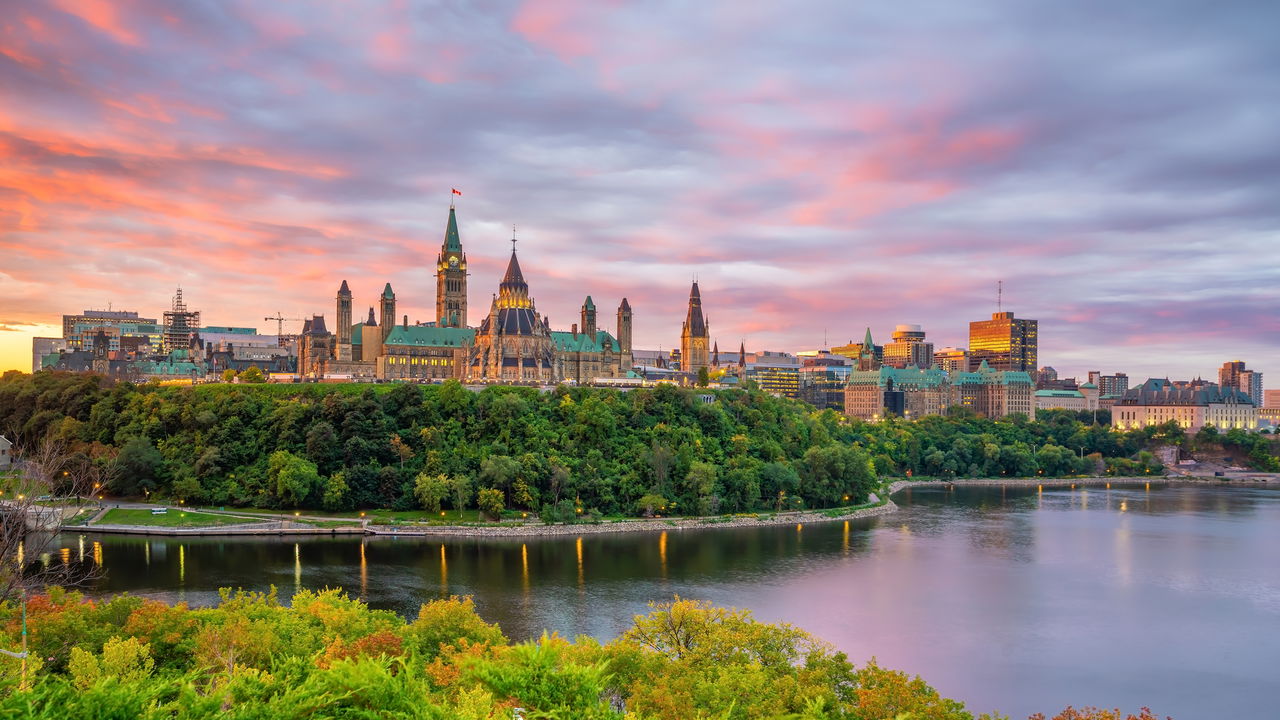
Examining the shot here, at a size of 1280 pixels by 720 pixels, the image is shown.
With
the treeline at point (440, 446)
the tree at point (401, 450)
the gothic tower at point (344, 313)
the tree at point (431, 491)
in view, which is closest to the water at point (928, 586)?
the tree at point (431, 491)

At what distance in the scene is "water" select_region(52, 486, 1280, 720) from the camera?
43719 mm

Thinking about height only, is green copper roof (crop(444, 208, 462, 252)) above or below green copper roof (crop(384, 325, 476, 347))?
above

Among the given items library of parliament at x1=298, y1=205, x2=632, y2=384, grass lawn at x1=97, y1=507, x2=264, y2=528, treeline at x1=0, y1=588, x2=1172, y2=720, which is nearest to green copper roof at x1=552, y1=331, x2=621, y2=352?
library of parliament at x1=298, y1=205, x2=632, y2=384

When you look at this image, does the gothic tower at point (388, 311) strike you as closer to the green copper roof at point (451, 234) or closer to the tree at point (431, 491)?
the green copper roof at point (451, 234)

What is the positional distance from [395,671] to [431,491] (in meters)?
50.8

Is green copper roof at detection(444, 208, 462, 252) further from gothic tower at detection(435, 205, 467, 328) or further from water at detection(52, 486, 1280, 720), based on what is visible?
water at detection(52, 486, 1280, 720)

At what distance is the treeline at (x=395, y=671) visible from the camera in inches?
821

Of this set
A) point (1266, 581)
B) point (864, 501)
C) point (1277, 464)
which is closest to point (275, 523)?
point (864, 501)

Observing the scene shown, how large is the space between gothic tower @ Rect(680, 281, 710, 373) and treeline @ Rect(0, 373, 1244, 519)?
56.3 meters

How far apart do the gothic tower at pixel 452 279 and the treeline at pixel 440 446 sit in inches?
1747

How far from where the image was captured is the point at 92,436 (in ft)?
305

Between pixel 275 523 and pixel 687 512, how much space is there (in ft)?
126

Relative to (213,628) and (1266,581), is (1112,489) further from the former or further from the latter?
(213,628)

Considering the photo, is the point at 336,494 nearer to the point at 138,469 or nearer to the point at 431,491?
the point at 431,491
